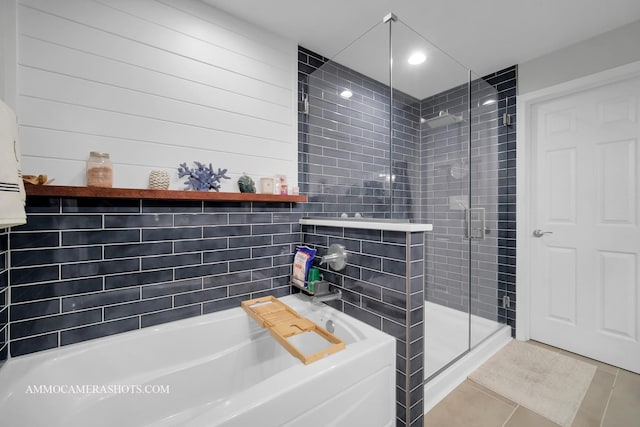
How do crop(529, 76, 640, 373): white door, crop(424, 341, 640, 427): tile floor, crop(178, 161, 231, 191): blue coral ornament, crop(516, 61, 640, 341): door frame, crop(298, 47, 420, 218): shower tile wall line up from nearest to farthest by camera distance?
crop(424, 341, 640, 427): tile floor
crop(178, 161, 231, 191): blue coral ornament
crop(298, 47, 420, 218): shower tile wall
crop(529, 76, 640, 373): white door
crop(516, 61, 640, 341): door frame

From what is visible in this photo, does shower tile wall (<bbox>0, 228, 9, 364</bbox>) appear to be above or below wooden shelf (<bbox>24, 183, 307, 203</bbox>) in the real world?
below

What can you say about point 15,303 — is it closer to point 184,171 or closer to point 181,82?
point 184,171

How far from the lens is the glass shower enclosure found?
6.09ft

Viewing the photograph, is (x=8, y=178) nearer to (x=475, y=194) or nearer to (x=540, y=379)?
(x=475, y=194)

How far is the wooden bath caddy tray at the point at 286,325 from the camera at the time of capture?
3.93 ft

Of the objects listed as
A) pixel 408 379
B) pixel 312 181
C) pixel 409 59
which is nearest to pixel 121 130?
pixel 312 181

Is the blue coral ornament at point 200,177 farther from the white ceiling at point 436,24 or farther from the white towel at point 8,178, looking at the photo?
the white ceiling at point 436,24

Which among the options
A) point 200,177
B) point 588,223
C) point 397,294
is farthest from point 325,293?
point 588,223

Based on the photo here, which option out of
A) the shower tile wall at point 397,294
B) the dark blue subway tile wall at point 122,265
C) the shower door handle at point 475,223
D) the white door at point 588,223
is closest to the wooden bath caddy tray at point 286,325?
the dark blue subway tile wall at point 122,265

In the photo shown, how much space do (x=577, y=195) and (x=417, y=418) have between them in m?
2.18

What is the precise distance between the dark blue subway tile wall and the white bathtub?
4.1 inches

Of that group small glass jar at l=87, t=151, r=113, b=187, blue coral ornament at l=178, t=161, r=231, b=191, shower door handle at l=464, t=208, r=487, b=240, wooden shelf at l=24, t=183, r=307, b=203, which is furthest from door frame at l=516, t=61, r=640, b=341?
small glass jar at l=87, t=151, r=113, b=187

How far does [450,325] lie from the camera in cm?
210

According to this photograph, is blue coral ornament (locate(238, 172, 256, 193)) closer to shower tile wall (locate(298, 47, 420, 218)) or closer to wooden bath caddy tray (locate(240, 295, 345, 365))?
shower tile wall (locate(298, 47, 420, 218))
